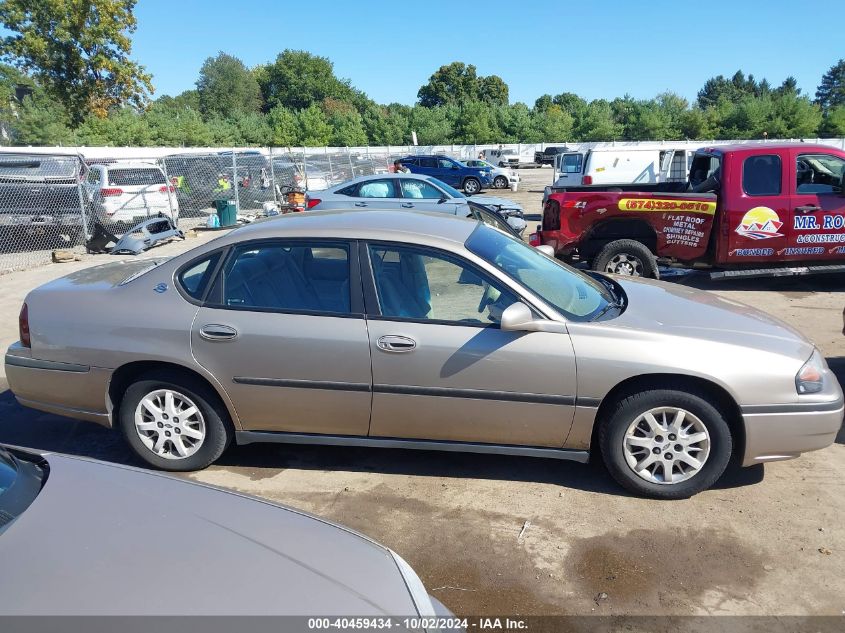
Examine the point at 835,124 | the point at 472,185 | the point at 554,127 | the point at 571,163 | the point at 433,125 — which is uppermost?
the point at 433,125

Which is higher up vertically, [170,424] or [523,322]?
[523,322]

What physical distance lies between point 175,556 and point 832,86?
15098 centimetres

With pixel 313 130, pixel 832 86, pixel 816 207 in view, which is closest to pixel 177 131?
pixel 313 130

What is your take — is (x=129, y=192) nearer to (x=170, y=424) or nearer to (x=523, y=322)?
(x=170, y=424)

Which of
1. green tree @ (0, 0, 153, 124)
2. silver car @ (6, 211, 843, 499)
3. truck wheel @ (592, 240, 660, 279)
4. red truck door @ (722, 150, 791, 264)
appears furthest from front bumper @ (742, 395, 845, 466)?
green tree @ (0, 0, 153, 124)

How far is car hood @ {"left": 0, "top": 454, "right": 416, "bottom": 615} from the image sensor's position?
72.6 inches

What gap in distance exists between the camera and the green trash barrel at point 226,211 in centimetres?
1711

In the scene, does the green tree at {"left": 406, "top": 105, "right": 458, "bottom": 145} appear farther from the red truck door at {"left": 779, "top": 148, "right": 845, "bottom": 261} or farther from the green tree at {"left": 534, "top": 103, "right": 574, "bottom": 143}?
the red truck door at {"left": 779, "top": 148, "right": 845, "bottom": 261}

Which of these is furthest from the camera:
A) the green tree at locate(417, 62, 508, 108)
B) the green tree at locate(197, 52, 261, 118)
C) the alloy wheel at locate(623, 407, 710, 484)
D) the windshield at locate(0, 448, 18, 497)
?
the green tree at locate(417, 62, 508, 108)

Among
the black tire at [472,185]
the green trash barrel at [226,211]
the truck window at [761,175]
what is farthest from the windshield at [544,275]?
the black tire at [472,185]

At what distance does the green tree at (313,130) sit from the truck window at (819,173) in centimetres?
5056

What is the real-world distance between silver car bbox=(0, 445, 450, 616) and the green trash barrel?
1533 centimetres

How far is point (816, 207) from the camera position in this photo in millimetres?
8391

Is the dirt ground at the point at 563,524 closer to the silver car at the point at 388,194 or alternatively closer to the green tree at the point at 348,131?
the silver car at the point at 388,194
